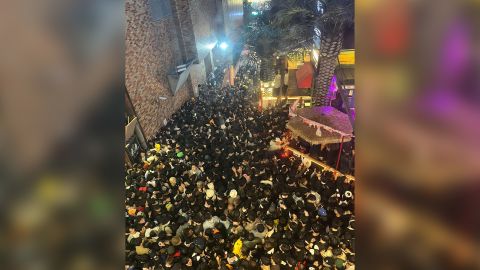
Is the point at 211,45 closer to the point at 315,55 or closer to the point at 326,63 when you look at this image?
the point at 315,55

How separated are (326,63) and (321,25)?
1611 mm

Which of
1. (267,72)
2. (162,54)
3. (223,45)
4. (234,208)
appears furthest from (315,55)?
(234,208)

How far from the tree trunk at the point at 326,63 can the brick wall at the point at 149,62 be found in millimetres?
6960

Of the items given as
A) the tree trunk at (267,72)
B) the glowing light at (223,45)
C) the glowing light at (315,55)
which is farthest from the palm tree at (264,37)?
the glowing light at (223,45)

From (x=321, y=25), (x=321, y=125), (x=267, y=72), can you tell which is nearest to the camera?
(x=321, y=125)

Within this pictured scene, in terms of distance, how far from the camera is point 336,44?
11523mm

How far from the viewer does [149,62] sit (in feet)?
42.4

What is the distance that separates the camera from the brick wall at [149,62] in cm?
1161

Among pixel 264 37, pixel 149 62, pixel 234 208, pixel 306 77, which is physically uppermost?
pixel 264 37

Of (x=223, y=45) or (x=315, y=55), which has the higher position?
(x=223, y=45)

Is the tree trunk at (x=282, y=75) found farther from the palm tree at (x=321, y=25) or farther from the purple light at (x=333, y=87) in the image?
the palm tree at (x=321, y=25)
